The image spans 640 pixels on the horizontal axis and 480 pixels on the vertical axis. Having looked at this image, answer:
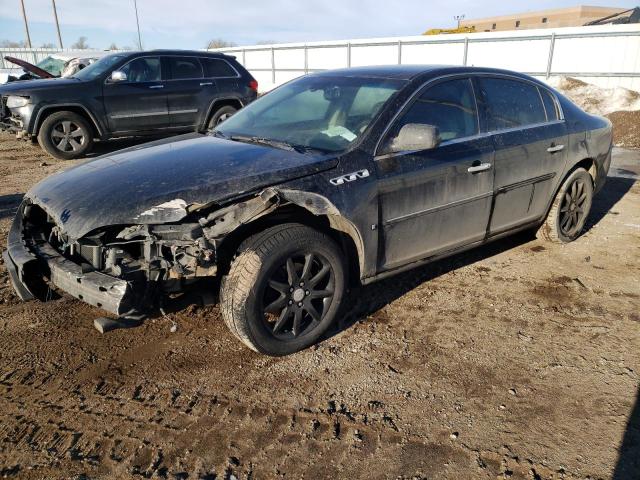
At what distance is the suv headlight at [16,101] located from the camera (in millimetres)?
8031

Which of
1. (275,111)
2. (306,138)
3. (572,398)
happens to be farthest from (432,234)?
(275,111)

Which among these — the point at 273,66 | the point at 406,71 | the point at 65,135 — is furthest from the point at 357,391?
the point at 273,66

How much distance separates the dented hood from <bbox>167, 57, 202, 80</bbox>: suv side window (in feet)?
21.0

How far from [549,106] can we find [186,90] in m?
6.77

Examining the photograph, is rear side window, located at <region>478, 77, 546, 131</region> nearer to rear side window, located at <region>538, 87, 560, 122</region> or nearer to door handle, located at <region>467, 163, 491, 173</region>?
rear side window, located at <region>538, 87, 560, 122</region>

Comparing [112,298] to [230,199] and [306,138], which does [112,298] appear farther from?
[306,138]

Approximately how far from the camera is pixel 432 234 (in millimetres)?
3535

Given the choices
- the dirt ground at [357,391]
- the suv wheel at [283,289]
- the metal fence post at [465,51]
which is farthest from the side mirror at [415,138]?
the metal fence post at [465,51]

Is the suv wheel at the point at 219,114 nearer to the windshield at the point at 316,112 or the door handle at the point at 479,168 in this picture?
the windshield at the point at 316,112

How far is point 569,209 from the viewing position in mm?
4855

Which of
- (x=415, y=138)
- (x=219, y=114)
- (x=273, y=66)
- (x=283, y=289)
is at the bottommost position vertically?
(x=283, y=289)

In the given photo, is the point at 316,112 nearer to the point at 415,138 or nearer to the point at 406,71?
the point at 406,71

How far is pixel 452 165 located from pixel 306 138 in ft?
3.44

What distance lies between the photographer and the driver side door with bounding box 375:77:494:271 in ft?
10.7
